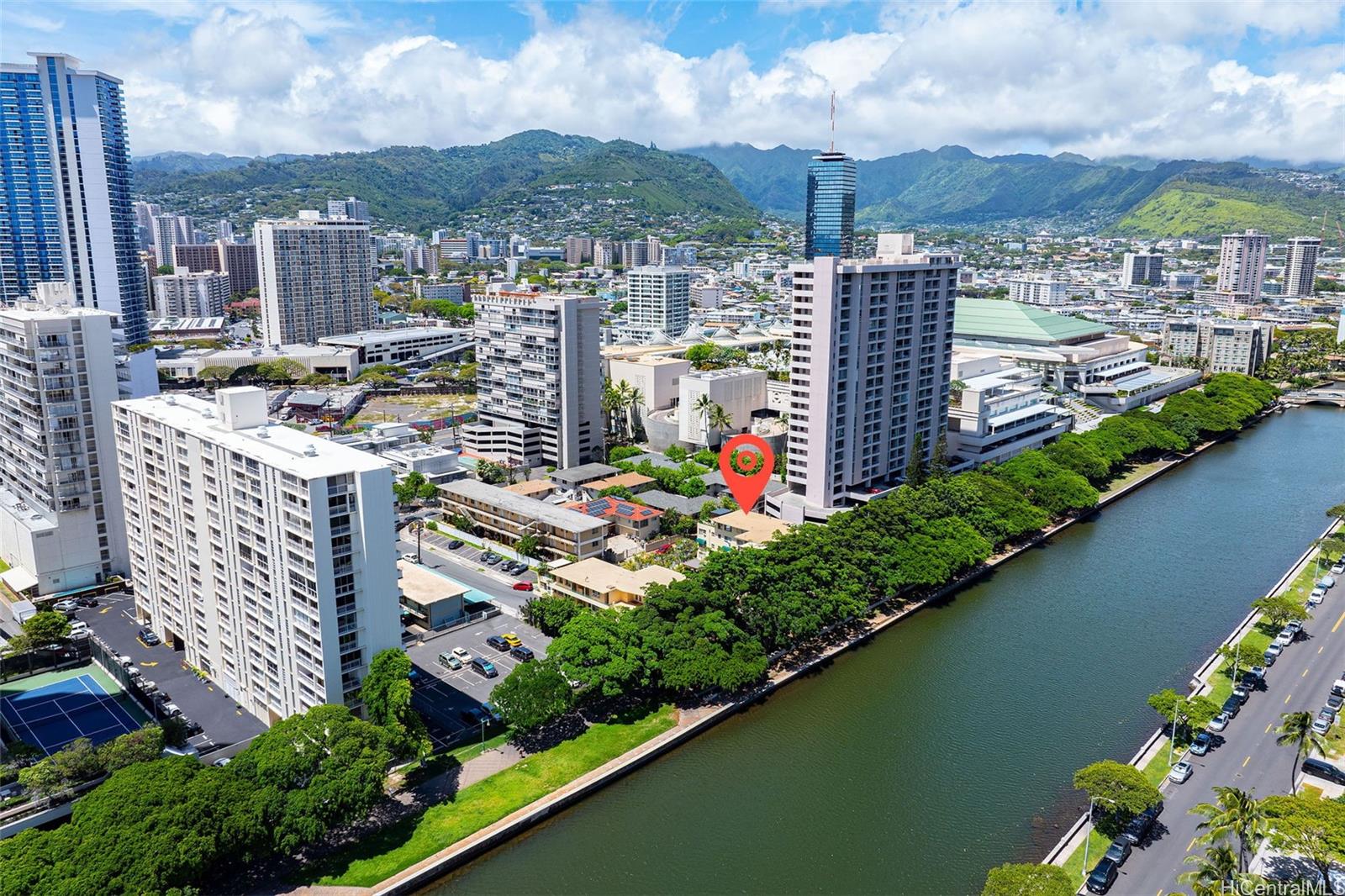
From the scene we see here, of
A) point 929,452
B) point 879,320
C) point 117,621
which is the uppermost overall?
point 879,320

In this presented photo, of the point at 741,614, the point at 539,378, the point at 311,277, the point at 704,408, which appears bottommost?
the point at 741,614

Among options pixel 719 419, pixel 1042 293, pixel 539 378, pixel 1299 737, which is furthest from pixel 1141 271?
pixel 1299 737

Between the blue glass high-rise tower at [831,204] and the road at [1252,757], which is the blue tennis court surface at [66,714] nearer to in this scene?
the road at [1252,757]

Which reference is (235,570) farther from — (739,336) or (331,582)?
(739,336)

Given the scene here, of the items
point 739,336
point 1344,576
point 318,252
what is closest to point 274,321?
point 318,252

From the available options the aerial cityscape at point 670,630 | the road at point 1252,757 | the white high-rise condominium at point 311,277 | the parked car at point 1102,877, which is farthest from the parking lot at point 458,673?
the white high-rise condominium at point 311,277

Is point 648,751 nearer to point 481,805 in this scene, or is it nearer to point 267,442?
point 481,805

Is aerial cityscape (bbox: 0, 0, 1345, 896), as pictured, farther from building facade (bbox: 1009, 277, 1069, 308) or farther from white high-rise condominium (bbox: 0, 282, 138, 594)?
building facade (bbox: 1009, 277, 1069, 308)
